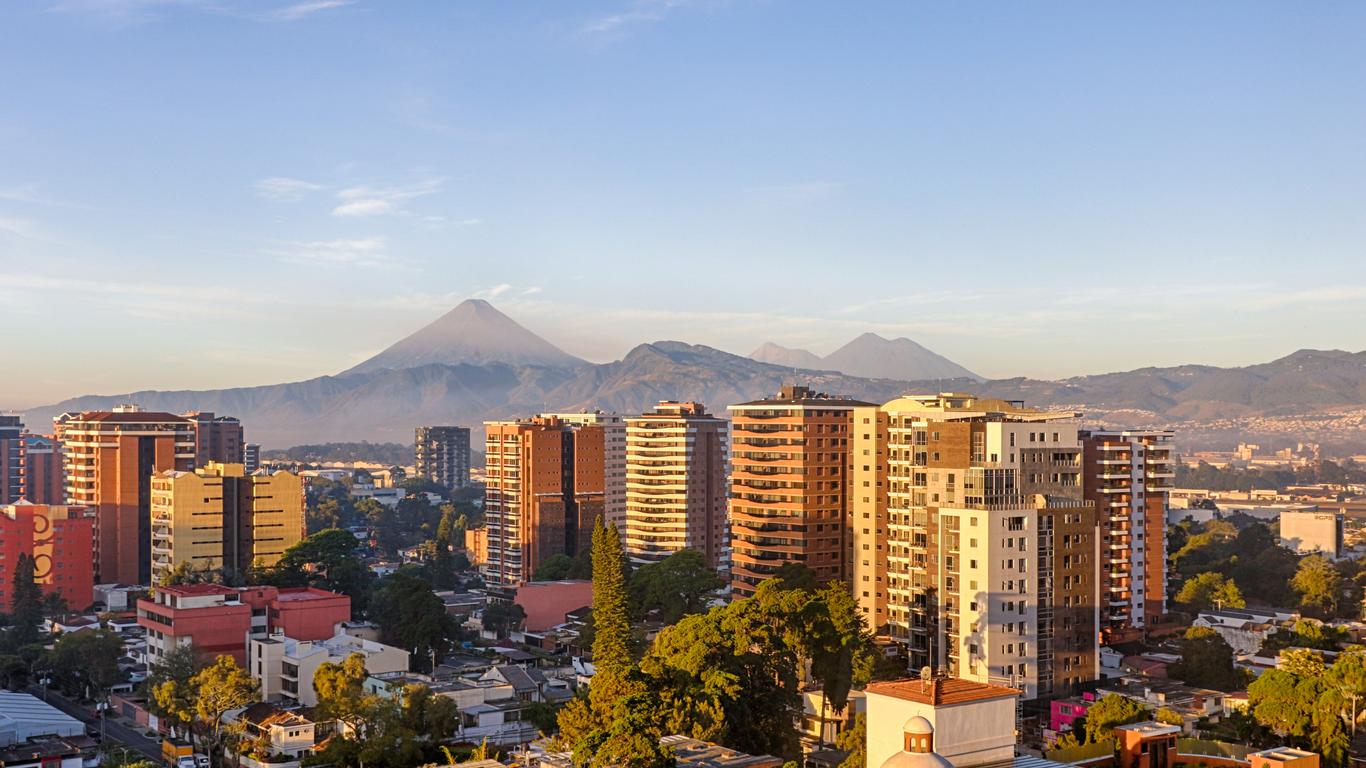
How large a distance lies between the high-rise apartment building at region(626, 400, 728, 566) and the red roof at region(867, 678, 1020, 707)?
106ft

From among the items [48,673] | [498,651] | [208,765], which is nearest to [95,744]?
[208,765]

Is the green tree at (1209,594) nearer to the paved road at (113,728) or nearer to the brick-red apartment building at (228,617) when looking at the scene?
the brick-red apartment building at (228,617)

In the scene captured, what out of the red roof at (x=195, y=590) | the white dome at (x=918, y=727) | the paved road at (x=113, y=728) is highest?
the white dome at (x=918, y=727)

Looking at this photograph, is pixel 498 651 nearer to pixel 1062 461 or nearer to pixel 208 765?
pixel 208 765

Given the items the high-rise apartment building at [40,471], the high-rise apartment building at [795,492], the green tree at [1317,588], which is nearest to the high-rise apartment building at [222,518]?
the high-rise apartment building at [795,492]

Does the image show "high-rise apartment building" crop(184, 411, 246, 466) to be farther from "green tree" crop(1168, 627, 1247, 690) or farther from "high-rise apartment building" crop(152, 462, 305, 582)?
"green tree" crop(1168, 627, 1247, 690)

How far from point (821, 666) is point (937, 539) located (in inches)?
146

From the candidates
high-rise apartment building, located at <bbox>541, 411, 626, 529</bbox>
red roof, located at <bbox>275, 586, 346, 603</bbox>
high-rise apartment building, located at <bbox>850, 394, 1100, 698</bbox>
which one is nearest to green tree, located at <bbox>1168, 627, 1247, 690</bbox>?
high-rise apartment building, located at <bbox>850, 394, 1100, 698</bbox>

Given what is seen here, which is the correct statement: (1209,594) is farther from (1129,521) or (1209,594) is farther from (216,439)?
(216,439)

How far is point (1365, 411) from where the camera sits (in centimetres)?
15725

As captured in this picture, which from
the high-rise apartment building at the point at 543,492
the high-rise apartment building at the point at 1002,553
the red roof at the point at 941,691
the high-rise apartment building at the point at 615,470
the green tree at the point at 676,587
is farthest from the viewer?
the high-rise apartment building at the point at 615,470

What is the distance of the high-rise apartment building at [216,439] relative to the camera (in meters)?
62.6

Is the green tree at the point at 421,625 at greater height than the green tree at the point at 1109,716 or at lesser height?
lesser

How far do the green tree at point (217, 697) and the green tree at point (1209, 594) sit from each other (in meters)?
29.5
